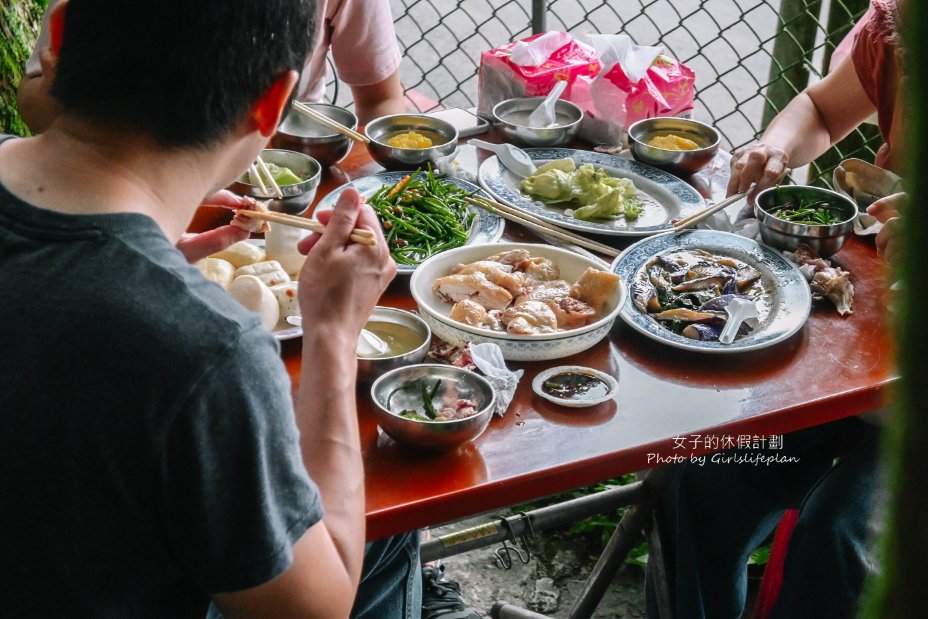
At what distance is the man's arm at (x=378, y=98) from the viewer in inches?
137

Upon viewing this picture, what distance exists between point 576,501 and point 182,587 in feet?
4.88

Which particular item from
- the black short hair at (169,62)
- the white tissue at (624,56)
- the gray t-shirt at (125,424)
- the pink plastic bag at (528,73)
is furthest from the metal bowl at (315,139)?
the gray t-shirt at (125,424)

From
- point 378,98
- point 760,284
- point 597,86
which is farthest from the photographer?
point 378,98

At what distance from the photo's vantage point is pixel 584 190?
8.73ft

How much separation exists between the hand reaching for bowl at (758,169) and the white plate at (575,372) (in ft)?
3.17

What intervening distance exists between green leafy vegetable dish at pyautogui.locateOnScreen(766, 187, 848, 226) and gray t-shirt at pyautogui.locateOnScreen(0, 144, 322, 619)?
170cm

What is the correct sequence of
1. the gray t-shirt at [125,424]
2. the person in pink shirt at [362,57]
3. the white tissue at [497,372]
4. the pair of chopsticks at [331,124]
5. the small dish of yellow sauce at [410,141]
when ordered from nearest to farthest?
the gray t-shirt at [125,424] < the white tissue at [497,372] < the pair of chopsticks at [331,124] < the small dish of yellow sauce at [410,141] < the person in pink shirt at [362,57]

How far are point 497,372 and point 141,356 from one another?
0.88 meters

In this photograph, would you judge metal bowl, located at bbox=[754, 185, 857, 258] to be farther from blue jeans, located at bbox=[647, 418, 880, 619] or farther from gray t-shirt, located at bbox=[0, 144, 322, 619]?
gray t-shirt, located at bbox=[0, 144, 322, 619]

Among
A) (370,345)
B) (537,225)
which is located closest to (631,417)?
(370,345)

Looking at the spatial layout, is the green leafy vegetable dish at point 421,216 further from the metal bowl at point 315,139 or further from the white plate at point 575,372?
the white plate at point 575,372

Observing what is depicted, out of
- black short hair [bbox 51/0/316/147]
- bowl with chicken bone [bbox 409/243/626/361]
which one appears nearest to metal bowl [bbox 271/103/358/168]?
bowl with chicken bone [bbox 409/243/626/361]

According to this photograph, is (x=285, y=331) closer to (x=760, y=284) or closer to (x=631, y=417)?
(x=631, y=417)

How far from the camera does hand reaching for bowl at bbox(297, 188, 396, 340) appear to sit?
165 cm
